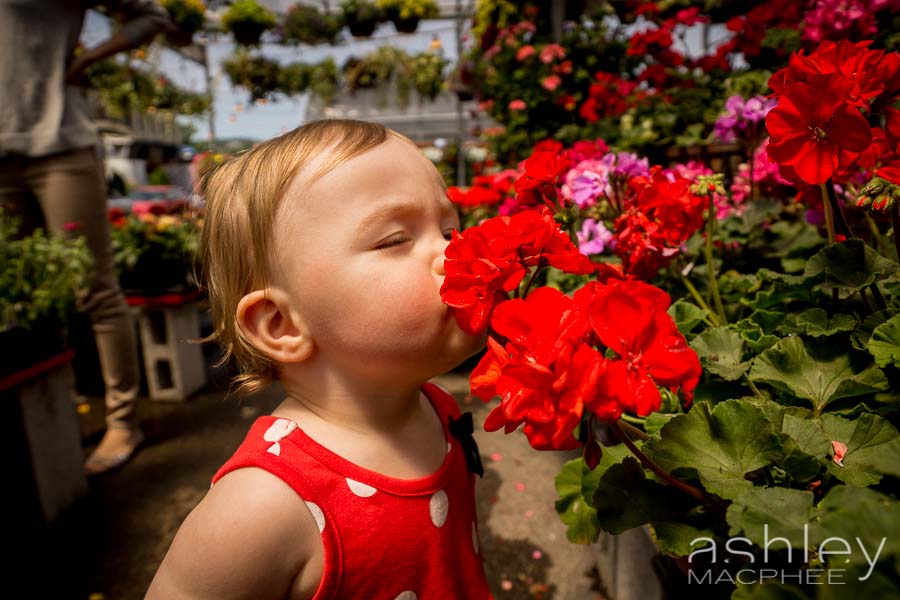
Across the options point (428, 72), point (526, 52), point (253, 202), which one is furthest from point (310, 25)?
point (253, 202)

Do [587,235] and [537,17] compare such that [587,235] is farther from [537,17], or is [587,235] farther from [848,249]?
[537,17]

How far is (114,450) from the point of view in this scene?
2346mm

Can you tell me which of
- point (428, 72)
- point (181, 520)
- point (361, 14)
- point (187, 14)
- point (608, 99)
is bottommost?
point (181, 520)

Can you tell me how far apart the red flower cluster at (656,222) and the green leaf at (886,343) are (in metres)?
0.30

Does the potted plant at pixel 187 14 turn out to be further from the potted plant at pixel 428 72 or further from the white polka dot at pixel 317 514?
the white polka dot at pixel 317 514

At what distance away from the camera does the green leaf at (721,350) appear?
0.79m

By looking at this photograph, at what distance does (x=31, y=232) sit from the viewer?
2246 millimetres

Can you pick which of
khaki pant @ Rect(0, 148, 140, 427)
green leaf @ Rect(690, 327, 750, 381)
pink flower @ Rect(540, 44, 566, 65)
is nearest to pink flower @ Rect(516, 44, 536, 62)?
pink flower @ Rect(540, 44, 566, 65)

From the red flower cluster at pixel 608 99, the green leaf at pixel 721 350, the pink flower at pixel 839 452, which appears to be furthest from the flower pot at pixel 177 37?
the pink flower at pixel 839 452

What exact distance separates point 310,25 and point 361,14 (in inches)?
35.4

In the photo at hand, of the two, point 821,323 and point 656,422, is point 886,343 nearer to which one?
point 821,323

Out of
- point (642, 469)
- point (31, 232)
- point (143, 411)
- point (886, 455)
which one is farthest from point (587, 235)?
point (143, 411)

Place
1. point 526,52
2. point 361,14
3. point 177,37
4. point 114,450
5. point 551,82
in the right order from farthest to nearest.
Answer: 1. point 361,14
2. point 526,52
3. point 551,82
4. point 177,37
5. point 114,450

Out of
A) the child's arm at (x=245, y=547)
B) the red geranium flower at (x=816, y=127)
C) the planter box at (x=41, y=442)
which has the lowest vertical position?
the planter box at (x=41, y=442)
